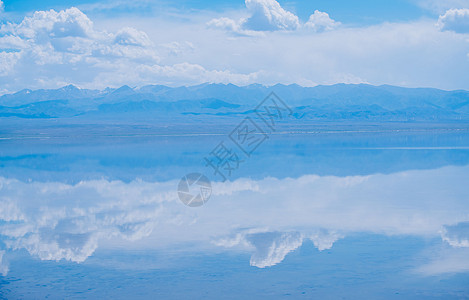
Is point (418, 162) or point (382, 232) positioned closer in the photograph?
point (382, 232)

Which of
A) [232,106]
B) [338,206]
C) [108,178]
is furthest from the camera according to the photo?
[232,106]

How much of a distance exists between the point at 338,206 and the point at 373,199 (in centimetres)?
144

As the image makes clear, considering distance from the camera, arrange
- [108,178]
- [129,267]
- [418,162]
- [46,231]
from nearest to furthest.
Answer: [129,267] → [46,231] → [108,178] → [418,162]

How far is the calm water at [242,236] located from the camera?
804 centimetres

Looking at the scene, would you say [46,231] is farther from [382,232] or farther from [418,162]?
[418,162]

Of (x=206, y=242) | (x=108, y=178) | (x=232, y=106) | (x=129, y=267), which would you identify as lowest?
(x=129, y=267)

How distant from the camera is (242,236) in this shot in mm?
10906

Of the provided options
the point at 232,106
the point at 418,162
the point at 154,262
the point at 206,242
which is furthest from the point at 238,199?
the point at 232,106

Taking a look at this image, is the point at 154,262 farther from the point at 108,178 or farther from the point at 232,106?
the point at 232,106

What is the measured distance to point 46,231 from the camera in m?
11.8

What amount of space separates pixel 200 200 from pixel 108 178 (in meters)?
6.38

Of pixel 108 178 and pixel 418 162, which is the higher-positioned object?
pixel 418 162

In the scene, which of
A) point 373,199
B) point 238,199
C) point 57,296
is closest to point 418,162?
point 373,199

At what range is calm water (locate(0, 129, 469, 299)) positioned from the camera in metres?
8.04
